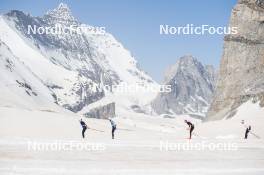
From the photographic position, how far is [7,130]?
135 ft

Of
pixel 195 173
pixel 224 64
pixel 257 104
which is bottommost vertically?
pixel 195 173

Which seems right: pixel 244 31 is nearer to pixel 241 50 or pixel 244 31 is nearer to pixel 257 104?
pixel 241 50

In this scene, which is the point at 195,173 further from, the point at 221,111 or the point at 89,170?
the point at 221,111

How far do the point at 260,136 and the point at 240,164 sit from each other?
2906 centimetres

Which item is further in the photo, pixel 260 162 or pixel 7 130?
pixel 7 130

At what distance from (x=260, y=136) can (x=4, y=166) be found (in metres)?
35.9

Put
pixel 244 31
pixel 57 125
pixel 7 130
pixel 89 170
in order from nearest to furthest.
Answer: pixel 89 170
pixel 7 130
pixel 57 125
pixel 244 31

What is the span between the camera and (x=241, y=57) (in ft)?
279

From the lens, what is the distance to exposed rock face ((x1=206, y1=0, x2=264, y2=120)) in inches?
3191

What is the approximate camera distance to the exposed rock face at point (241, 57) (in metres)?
81.1

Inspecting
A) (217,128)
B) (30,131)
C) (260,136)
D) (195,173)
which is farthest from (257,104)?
(195,173)

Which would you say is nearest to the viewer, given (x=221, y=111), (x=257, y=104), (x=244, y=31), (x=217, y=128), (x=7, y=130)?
(x=7, y=130)

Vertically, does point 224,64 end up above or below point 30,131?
above

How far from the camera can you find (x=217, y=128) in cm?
5700
